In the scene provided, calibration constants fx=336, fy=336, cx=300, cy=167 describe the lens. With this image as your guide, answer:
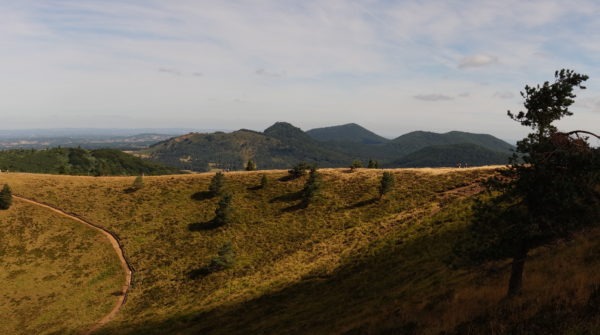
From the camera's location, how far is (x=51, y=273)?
57938 millimetres

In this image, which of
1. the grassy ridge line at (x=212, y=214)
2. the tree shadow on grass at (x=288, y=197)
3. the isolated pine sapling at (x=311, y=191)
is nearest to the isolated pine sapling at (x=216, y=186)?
the grassy ridge line at (x=212, y=214)

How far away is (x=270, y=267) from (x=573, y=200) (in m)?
43.3

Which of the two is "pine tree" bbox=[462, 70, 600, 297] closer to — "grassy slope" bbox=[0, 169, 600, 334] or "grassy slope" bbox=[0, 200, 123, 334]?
"grassy slope" bbox=[0, 169, 600, 334]

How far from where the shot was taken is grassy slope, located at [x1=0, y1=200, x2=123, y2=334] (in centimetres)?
4694

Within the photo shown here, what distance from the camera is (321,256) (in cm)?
5081

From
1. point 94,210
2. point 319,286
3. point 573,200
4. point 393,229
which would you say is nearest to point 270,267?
point 319,286

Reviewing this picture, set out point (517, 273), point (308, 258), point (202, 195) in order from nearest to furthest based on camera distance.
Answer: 1. point (517, 273)
2. point (308, 258)
3. point (202, 195)

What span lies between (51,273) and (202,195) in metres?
33.4

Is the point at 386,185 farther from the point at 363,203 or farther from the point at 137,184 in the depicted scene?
the point at 137,184

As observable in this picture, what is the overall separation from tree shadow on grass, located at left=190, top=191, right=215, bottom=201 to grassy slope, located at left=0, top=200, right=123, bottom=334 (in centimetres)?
2160

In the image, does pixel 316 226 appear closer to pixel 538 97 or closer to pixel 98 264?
pixel 98 264

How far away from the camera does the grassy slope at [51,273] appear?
46.9 m

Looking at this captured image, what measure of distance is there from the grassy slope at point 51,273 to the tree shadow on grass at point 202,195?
21.6 meters

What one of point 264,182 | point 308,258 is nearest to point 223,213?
point 264,182
